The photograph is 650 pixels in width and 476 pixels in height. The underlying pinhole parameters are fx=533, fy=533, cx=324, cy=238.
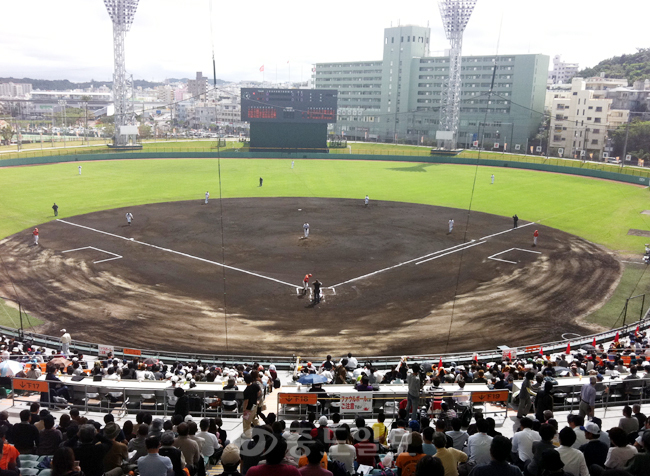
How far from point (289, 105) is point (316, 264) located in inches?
2435

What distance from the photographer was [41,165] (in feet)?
254

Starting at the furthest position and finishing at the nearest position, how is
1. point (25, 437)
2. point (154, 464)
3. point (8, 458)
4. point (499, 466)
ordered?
point (25, 437) → point (8, 458) → point (154, 464) → point (499, 466)

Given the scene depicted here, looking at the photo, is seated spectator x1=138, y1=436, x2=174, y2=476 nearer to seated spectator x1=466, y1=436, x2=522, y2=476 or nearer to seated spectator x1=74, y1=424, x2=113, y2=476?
seated spectator x1=74, y1=424, x2=113, y2=476

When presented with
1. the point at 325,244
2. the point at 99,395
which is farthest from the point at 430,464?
the point at 325,244

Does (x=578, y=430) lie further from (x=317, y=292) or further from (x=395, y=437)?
(x=317, y=292)

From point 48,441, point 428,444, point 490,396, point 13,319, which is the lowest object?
point 13,319

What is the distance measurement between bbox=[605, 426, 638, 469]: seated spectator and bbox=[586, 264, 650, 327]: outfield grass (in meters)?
19.6

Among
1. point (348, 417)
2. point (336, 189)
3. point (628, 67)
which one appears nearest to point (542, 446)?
point (348, 417)

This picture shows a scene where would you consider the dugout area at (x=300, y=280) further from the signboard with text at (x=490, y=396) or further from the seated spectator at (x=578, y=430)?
the seated spectator at (x=578, y=430)

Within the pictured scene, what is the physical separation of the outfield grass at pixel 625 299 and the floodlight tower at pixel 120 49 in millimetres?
86827

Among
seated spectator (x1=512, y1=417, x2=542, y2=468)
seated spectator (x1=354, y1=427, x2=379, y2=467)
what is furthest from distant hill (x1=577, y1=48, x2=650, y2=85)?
seated spectator (x1=354, y1=427, x2=379, y2=467)

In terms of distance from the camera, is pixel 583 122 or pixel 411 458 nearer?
pixel 411 458

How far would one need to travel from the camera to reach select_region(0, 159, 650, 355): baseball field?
23641mm

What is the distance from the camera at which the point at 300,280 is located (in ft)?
98.2
